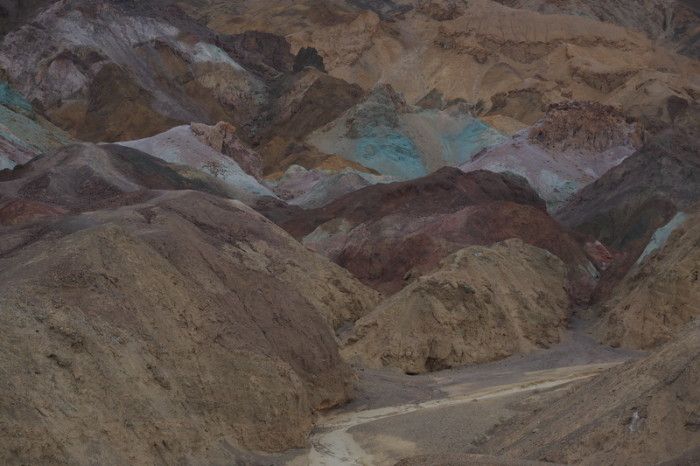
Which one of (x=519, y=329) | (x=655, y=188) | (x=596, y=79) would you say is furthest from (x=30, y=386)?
(x=596, y=79)

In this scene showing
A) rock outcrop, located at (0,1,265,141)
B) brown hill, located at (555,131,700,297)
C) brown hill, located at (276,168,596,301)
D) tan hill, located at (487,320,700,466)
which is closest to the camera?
tan hill, located at (487,320,700,466)

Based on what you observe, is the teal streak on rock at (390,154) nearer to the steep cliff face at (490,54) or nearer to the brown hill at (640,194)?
the brown hill at (640,194)

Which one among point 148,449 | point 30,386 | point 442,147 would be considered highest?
point 30,386

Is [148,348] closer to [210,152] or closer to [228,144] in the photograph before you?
[210,152]

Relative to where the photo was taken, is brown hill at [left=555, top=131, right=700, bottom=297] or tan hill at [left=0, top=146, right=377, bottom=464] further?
brown hill at [left=555, top=131, right=700, bottom=297]

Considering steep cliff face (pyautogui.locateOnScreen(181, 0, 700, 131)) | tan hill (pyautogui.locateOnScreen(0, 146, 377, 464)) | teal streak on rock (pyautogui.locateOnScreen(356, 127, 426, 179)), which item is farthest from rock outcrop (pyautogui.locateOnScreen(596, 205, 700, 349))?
steep cliff face (pyautogui.locateOnScreen(181, 0, 700, 131))

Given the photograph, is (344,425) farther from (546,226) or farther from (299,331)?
(546,226)

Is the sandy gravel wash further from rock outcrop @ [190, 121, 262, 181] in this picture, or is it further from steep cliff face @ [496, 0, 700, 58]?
steep cliff face @ [496, 0, 700, 58]
